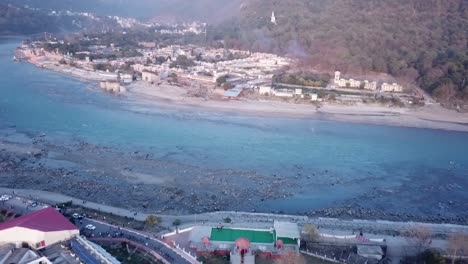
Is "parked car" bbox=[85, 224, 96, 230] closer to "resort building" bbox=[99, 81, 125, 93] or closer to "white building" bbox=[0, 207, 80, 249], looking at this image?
"white building" bbox=[0, 207, 80, 249]

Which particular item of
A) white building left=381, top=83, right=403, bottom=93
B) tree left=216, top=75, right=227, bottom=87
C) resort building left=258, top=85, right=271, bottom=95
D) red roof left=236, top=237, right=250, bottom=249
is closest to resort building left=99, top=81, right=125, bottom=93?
tree left=216, top=75, right=227, bottom=87

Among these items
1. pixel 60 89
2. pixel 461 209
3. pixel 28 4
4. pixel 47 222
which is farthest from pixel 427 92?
pixel 28 4

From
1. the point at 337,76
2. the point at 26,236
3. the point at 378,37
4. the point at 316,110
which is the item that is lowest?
the point at 26,236

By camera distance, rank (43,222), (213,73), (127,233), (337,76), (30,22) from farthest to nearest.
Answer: (30,22), (213,73), (337,76), (127,233), (43,222)

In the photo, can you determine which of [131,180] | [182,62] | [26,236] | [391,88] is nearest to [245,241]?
[26,236]

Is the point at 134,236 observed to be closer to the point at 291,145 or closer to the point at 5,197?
the point at 5,197

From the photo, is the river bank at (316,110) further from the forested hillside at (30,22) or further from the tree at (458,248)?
the forested hillside at (30,22)

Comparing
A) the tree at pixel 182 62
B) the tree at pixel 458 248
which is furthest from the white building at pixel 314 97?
the tree at pixel 458 248
